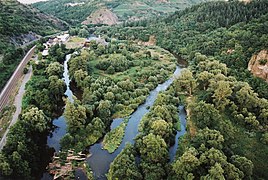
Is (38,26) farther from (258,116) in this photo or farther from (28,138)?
(258,116)

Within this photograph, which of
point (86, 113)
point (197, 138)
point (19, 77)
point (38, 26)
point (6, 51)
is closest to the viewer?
point (197, 138)

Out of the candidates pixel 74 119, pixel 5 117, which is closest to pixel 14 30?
pixel 5 117

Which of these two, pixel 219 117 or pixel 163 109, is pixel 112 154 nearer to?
pixel 163 109

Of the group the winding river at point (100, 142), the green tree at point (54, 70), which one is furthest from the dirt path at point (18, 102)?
the winding river at point (100, 142)

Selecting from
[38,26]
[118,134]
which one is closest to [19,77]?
[118,134]

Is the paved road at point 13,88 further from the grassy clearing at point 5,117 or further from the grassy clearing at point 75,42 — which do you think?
the grassy clearing at point 75,42

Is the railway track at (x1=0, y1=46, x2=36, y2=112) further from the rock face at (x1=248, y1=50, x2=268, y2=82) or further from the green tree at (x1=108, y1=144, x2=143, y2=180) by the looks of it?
the rock face at (x1=248, y1=50, x2=268, y2=82)
